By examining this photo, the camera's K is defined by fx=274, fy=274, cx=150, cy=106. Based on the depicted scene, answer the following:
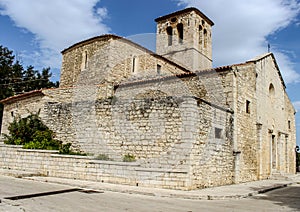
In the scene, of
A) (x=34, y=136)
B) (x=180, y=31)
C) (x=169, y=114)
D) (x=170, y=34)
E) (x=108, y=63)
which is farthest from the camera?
(x=170, y=34)

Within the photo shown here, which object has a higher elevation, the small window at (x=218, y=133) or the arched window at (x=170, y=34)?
the arched window at (x=170, y=34)

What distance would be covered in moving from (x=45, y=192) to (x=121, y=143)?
409 cm

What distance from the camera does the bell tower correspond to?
26297 mm

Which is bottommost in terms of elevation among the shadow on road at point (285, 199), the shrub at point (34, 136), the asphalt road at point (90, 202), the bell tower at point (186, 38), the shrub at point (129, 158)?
the shadow on road at point (285, 199)

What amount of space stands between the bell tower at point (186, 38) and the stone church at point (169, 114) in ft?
14.9

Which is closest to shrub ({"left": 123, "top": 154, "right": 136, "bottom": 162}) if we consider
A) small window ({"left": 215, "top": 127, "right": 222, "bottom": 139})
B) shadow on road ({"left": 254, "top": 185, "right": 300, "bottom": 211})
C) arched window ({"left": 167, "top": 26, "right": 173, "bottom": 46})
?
small window ({"left": 215, "top": 127, "right": 222, "bottom": 139})

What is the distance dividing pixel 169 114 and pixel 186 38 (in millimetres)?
17903

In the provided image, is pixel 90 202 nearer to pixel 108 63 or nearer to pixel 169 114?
pixel 169 114

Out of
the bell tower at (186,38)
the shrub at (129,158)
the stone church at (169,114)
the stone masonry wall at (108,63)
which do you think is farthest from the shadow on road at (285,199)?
the bell tower at (186,38)

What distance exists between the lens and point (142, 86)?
641 inches

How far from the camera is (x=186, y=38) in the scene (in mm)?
26734

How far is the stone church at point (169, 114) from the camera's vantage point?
10180mm

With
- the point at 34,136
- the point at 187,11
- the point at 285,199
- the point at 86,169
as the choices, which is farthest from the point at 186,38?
the point at 285,199

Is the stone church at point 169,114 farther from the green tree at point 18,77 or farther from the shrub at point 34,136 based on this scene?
the green tree at point 18,77
